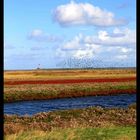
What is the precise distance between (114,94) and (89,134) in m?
39.4

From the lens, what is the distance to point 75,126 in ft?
62.5

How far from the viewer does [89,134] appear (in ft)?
51.7

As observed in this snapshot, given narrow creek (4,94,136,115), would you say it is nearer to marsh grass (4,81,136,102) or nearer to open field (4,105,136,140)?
marsh grass (4,81,136,102)

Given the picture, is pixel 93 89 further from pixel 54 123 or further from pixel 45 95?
pixel 54 123

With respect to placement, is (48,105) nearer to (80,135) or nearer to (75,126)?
(75,126)

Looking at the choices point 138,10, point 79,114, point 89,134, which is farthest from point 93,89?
point 138,10

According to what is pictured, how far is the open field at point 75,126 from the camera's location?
15120 millimetres

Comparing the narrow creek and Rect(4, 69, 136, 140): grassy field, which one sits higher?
Rect(4, 69, 136, 140): grassy field

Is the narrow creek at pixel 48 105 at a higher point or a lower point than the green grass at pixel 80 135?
lower

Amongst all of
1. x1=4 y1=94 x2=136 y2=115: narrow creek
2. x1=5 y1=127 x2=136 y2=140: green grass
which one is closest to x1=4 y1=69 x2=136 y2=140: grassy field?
x1=5 y1=127 x2=136 y2=140: green grass

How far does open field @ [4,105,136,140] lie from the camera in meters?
15.1

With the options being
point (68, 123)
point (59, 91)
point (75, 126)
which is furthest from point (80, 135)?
point (59, 91)

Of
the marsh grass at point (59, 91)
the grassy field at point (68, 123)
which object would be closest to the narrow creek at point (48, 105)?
the marsh grass at point (59, 91)

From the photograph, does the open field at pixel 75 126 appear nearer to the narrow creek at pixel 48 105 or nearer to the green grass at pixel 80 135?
the green grass at pixel 80 135
